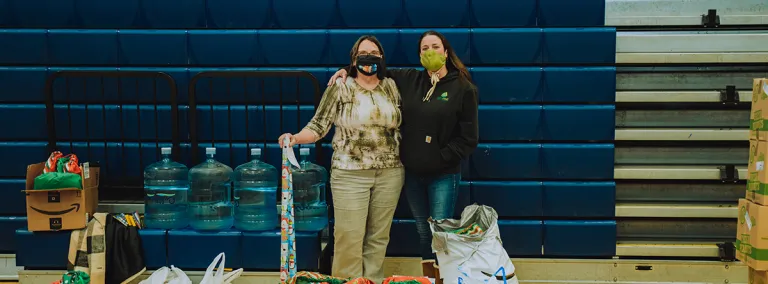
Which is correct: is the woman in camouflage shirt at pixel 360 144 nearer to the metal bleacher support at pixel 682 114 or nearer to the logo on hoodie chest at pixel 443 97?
the logo on hoodie chest at pixel 443 97

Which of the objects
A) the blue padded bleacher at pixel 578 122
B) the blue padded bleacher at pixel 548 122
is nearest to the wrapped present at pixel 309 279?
the blue padded bleacher at pixel 548 122

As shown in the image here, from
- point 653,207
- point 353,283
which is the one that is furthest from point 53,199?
point 653,207

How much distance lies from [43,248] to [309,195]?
1636 mm

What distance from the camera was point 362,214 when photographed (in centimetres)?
359

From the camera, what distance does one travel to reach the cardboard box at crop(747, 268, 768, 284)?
3.52m

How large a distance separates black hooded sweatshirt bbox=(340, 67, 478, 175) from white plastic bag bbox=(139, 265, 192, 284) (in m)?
1.37

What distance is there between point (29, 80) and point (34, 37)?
293mm

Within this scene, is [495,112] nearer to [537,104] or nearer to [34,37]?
[537,104]

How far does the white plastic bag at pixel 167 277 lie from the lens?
342cm

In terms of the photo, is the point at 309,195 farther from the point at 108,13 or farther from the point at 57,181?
the point at 108,13

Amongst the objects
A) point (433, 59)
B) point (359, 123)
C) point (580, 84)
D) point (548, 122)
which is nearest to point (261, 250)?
point (359, 123)

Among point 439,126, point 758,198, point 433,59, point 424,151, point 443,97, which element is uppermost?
point 433,59

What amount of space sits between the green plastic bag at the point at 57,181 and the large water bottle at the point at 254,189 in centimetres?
94

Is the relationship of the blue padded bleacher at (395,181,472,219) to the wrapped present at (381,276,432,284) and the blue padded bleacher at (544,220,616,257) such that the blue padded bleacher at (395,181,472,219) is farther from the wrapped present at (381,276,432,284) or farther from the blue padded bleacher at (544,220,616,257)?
the wrapped present at (381,276,432,284)
